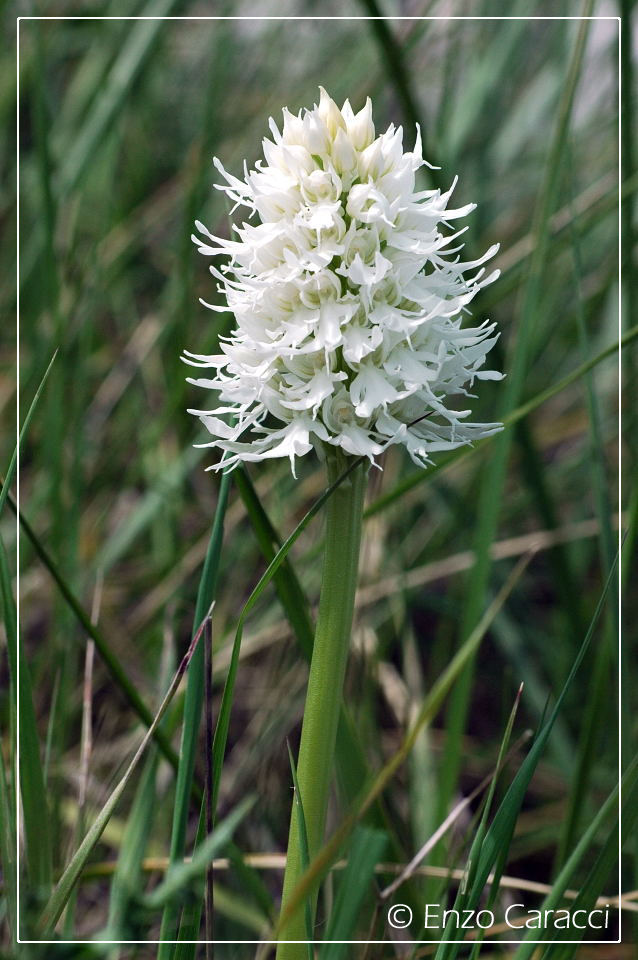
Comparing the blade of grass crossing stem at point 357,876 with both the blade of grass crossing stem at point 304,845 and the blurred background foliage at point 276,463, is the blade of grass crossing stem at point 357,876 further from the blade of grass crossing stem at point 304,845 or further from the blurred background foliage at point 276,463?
the blurred background foliage at point 276,463

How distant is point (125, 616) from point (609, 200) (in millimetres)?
921

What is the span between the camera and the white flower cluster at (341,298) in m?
0.49

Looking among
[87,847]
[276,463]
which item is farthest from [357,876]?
[276,463]

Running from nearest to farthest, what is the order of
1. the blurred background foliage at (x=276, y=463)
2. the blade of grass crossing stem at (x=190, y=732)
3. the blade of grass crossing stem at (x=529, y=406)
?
the blade of grass crossing stem at (x=190, y=732)
the blade of grass crossing stem at (x=529, y=406)
the blurred background foliage at (x=276, y=463)

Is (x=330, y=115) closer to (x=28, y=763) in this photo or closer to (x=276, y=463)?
(x=28, y=763)

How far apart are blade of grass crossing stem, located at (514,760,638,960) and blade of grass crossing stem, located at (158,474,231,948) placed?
24 centimetres

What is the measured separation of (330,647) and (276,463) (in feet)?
1.97

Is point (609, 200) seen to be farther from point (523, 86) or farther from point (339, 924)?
point (339, 924)

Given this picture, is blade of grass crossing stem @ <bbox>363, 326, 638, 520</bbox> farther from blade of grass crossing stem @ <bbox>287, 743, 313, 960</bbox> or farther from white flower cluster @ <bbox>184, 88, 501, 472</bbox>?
blade of grass crossing stem @ <bbox>287, 743, 313, 960</bbox>

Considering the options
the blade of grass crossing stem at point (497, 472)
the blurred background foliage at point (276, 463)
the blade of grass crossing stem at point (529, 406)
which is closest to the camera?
the blade of grass crossing stem at point (529, 406)

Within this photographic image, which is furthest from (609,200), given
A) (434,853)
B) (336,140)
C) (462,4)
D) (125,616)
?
(125,616)

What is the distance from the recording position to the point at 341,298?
50 cm

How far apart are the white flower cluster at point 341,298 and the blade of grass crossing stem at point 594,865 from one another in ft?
0.85

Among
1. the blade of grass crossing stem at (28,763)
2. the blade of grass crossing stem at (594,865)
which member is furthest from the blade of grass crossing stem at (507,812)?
the blade of grass crossing stem at (28,763)
